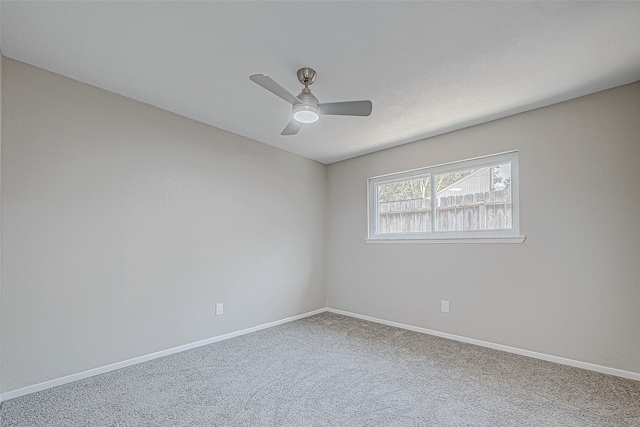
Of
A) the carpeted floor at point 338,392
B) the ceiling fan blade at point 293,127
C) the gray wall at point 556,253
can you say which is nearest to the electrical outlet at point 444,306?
the gray wall at point 556,253

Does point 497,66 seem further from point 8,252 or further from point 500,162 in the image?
point 8,252

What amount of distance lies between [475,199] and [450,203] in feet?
0.94

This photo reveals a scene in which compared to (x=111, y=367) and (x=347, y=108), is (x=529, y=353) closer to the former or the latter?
(x=347, y=108)

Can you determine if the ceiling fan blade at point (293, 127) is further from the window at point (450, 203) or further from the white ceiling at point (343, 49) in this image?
the window at point (450, 203)

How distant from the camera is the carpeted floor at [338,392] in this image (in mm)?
1921

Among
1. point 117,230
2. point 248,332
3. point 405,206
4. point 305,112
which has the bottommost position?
point 248,332

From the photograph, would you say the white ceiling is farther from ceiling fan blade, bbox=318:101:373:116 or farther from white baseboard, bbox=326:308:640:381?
white baseboard, bbox=326:308:640:381

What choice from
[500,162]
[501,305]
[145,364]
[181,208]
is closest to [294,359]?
[145,364]

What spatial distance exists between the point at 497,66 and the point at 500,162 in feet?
4.15

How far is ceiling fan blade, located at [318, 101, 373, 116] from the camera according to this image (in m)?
2.12

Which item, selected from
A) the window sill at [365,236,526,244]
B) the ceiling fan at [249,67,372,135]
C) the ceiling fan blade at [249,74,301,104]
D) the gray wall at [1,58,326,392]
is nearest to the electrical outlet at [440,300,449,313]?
the window sill at [365,236,526,244]

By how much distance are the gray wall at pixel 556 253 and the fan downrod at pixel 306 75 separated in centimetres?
199

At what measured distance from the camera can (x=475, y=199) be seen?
3385 millimetres

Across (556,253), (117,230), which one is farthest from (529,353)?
(117,230)
